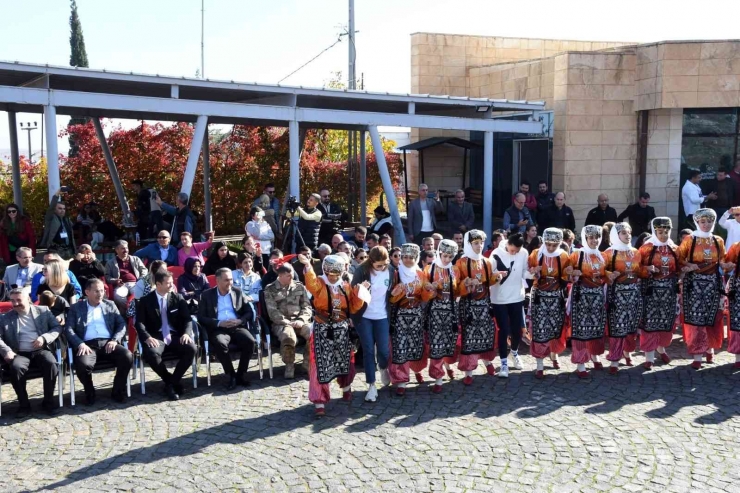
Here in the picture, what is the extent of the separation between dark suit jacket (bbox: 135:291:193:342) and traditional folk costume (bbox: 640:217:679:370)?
→ 473 cm

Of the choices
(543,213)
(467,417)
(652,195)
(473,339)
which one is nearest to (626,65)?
(652,195)

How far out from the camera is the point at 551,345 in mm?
8297

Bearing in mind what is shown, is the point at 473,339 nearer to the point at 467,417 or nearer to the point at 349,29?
the point at 467,417

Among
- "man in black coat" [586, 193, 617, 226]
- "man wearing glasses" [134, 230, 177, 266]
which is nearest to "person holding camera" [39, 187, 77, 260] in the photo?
"man wearing glasses" [134, 230, 177, 266]

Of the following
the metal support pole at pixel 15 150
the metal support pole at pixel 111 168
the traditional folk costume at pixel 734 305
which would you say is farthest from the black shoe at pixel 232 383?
the metal support pole at pixel 111 168

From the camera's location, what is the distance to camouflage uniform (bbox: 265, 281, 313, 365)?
8.55 m

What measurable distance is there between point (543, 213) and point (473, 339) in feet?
18.7

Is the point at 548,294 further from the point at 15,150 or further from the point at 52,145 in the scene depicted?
the point at 15,150

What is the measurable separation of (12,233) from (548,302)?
23.0 ft

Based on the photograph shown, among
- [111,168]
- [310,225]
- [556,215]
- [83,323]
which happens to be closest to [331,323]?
[83,323]

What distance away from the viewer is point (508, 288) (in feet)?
27.1

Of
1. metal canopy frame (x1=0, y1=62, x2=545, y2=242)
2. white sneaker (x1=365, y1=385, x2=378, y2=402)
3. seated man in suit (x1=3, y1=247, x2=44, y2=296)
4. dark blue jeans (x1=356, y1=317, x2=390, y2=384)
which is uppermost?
metal canopy frame (x1=0, y1=62, x2=545, y2=242)

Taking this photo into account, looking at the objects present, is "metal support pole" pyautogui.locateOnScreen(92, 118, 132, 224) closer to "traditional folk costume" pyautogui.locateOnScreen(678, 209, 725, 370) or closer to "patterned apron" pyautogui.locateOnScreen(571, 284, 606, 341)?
"patterned apron" pyautogui.locateOnScreen(571, 284, 606, 341)

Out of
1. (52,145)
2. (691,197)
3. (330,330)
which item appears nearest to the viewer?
(330,330)
